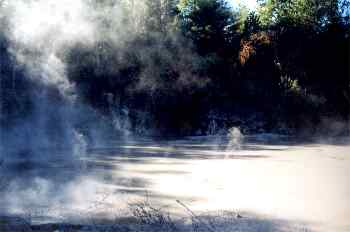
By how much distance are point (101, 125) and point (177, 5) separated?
8894 mm

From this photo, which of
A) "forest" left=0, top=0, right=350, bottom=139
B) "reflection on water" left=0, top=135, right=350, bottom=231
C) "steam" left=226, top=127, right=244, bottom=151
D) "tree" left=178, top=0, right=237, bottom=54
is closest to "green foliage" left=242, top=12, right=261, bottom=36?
"forest" left=0, top=0, right=350, bottom=139

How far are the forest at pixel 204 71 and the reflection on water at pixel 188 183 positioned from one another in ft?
17.7

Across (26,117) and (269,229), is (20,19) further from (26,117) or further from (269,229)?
(269,229)

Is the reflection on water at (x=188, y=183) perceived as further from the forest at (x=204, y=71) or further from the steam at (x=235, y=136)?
the forest at (x=204, y=71)

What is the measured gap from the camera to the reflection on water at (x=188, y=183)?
18.6ft

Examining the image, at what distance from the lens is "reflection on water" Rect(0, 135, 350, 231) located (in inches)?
223

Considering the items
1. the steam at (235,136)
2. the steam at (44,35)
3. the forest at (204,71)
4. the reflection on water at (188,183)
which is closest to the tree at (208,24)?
the forest at (204,71)

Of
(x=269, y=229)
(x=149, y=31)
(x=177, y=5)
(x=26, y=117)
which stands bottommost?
(x=269, y=229)

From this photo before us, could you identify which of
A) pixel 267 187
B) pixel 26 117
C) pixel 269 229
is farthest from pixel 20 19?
pixel 269 229

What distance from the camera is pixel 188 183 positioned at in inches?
293

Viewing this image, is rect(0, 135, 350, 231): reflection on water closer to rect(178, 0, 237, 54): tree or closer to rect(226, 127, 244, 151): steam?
rect(226, 127, 244, 151): steam

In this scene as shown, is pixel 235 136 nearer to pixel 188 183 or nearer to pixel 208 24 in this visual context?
pixel 208 24

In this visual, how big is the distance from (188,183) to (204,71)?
11910mm

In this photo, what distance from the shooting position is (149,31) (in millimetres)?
19266
